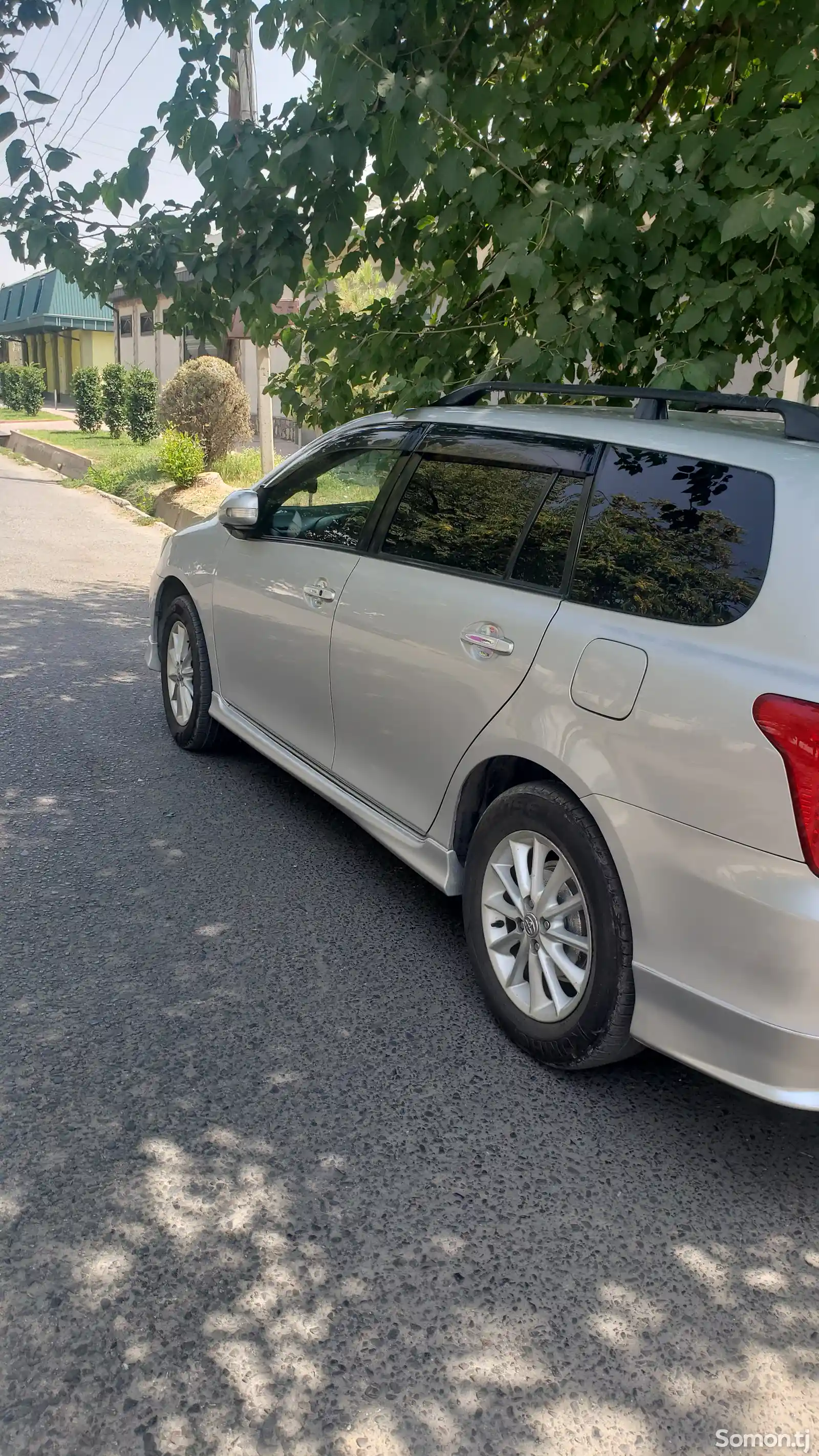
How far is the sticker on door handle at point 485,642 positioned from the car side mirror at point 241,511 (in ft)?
5.62

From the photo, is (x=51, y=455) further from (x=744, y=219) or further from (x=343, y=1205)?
(x=343, y=1205)

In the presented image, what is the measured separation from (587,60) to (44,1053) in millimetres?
4675

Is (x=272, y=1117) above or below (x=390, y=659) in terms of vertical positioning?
below

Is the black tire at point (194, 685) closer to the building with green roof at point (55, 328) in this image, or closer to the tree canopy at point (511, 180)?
the tree canopy at point (511, 180)

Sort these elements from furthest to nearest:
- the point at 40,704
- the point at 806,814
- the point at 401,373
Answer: the point at 40,704, the point at 401,373, the point at 806,814

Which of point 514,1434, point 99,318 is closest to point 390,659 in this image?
point 514,1434

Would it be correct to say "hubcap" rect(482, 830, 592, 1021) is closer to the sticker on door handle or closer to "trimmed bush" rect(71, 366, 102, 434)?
the sticker on door handle

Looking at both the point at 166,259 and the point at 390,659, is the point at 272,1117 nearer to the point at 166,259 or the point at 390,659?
the point at 390,659

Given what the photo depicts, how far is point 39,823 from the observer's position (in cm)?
498

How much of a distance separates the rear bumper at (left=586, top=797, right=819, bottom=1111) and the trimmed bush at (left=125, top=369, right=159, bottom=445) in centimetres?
2717

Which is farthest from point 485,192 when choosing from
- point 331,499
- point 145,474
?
point 145,474

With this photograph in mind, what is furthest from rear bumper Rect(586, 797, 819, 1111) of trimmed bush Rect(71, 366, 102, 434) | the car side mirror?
trimmed bush Rect(71, 366, 102, 434)

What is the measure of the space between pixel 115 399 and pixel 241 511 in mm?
29327

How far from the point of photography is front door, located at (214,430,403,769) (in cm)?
436
